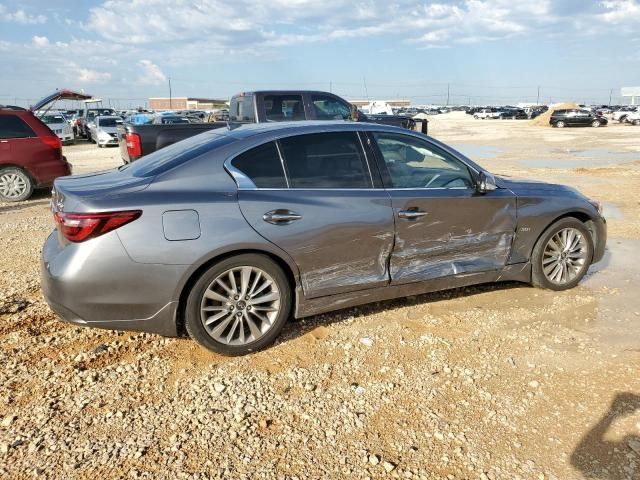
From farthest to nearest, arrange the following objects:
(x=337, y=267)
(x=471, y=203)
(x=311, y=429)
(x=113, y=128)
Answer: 1. (x=113, y=128)
2. (x=471, y=203)
3. (x=337, y=267)
4. (x=311, y=429)

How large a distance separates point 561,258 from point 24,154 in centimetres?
936

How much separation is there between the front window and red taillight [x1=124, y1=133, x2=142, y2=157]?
582 centimetres

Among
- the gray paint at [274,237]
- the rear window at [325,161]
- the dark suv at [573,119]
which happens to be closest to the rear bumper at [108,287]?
the gray paint at [274,237]

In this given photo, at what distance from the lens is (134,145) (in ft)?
28.3

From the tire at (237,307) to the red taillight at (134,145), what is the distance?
598 cm

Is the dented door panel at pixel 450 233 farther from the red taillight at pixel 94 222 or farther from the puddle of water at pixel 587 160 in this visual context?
the puddle of water at pixel 587 160

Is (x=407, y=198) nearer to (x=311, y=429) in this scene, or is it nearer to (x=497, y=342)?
(x=497, y=342)

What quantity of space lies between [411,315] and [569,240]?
1768mm

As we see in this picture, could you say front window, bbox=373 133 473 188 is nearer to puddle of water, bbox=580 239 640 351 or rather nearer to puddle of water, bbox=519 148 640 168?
puddle of water, bbox=580 239 640 351

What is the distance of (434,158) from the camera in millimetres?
4289

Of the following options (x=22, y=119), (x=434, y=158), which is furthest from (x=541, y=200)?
(x=22, y=119)

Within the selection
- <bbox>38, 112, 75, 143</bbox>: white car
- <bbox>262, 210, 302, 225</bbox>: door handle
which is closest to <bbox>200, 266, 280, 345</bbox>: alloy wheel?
<bbox>262, 210, 302, 225</bbox>: door handle

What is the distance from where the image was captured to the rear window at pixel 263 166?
139 inches

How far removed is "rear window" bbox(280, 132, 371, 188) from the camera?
3689 millimetres
